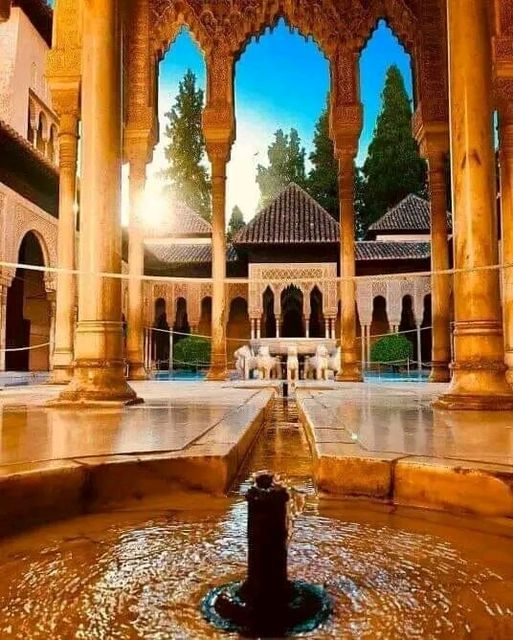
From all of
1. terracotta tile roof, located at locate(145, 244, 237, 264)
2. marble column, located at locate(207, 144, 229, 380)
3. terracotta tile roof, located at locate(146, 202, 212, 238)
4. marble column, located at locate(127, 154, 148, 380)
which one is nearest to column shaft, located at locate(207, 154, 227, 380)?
marble column, located at locate(207, 144, 229, 380)

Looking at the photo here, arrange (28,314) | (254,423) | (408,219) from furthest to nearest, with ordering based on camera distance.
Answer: (408,219)
(28,314)
(254,423)

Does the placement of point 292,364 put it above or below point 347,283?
below

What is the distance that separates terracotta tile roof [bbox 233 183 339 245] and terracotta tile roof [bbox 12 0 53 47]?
901 cm

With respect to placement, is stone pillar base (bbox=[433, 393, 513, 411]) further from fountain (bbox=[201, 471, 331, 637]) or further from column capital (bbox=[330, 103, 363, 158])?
column capital (bbox=[330, 103, 363, 158])

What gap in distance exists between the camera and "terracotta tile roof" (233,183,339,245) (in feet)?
68.0

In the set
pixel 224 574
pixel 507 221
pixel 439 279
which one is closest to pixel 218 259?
pixel 439 279

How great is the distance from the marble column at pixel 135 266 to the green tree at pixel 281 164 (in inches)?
1302

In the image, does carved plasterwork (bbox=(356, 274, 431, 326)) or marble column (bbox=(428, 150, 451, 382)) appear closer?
marble column (bbox=(428, 150, 451, 382))

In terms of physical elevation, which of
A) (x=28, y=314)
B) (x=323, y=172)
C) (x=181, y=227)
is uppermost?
(x=323, y=172)

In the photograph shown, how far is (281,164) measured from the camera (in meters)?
42.5

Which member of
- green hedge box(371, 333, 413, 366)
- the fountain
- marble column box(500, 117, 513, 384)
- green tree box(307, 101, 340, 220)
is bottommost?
the fountain

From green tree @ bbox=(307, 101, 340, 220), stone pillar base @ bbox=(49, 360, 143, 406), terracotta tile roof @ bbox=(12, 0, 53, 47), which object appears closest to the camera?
stone pillar base @ bbox=(49, 360, 143, 406)

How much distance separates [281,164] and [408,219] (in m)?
19.5

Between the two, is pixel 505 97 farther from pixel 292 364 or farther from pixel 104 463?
pixel 104 463
